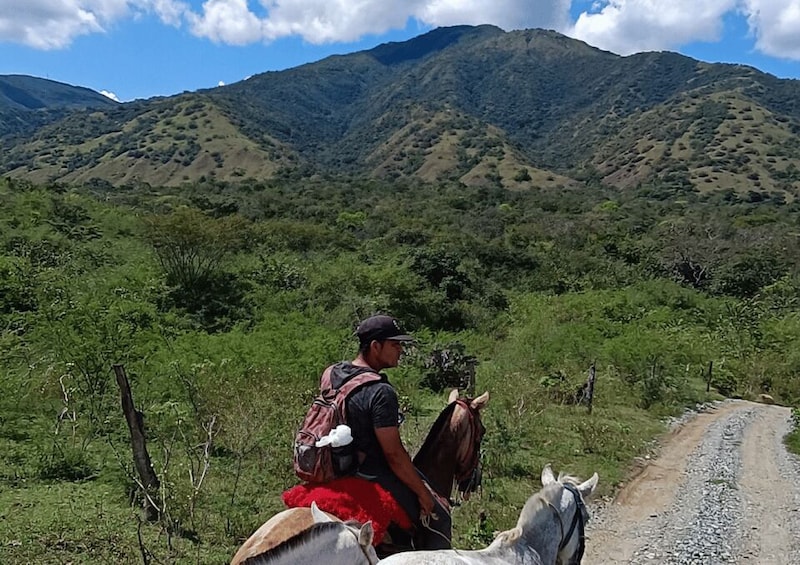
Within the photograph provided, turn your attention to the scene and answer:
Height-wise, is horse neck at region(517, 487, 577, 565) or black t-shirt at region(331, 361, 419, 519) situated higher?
black t-shirt at region(331, 361, 419, 519)

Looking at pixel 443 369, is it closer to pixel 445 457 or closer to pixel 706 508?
pixel 706 508

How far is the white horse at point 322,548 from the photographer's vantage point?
2.74 meters

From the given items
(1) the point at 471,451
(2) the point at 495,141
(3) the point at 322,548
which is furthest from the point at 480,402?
(2) the point at 495,141

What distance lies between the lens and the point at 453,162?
252 feet

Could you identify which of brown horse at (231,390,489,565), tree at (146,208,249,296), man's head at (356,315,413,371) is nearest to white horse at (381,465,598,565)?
brown horse at (231,390,489,565)

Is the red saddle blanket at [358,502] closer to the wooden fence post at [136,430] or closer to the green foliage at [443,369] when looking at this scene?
the wooden fence post at [136,430]

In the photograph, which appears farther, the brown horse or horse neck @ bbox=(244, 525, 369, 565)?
the brown horse

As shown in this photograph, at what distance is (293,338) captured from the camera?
12875mm

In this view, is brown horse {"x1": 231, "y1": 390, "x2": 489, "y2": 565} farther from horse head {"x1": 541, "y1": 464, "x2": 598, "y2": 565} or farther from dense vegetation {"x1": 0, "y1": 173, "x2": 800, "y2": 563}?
dense vegetation {"x1": 0, "y1": 173, "x2": 800, "y2": 563}

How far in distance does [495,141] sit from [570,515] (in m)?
80.1

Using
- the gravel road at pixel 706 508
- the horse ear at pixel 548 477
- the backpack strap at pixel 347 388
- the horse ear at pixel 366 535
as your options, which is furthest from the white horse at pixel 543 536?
the gravel road at pixel 706 508

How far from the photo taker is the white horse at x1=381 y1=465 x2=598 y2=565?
2734 mm

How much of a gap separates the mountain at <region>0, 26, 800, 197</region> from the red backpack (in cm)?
6455

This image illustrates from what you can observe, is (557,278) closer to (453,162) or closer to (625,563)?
(625,563)
